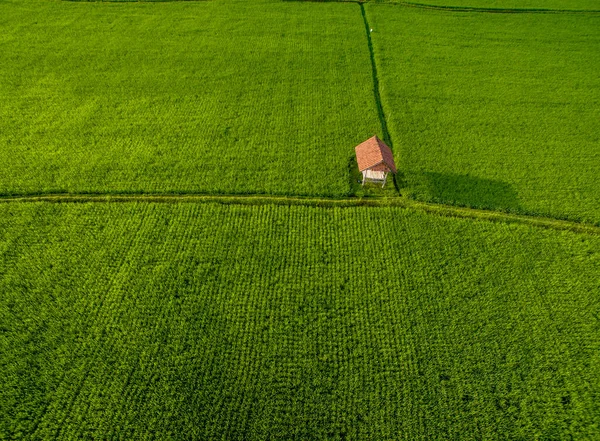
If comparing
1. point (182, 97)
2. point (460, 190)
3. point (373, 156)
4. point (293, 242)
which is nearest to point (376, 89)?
point (373, 156)

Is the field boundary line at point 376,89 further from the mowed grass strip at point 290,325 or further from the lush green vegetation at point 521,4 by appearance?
the lush green vegetation at point 521,4

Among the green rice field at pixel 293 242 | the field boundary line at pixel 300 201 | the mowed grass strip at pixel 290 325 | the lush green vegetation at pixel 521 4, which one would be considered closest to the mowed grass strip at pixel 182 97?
the green rice field at pixel 293 242

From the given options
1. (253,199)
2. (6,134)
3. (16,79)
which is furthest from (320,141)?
(16,79)

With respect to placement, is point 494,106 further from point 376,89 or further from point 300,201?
point 300,201

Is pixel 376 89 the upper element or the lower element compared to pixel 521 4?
lower

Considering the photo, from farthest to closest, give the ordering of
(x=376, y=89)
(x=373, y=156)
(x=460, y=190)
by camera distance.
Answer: (x=376, y=89)
(x=460, y=190)
(x=373, y=156)

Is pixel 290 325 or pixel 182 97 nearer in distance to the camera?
pixel 290 325
